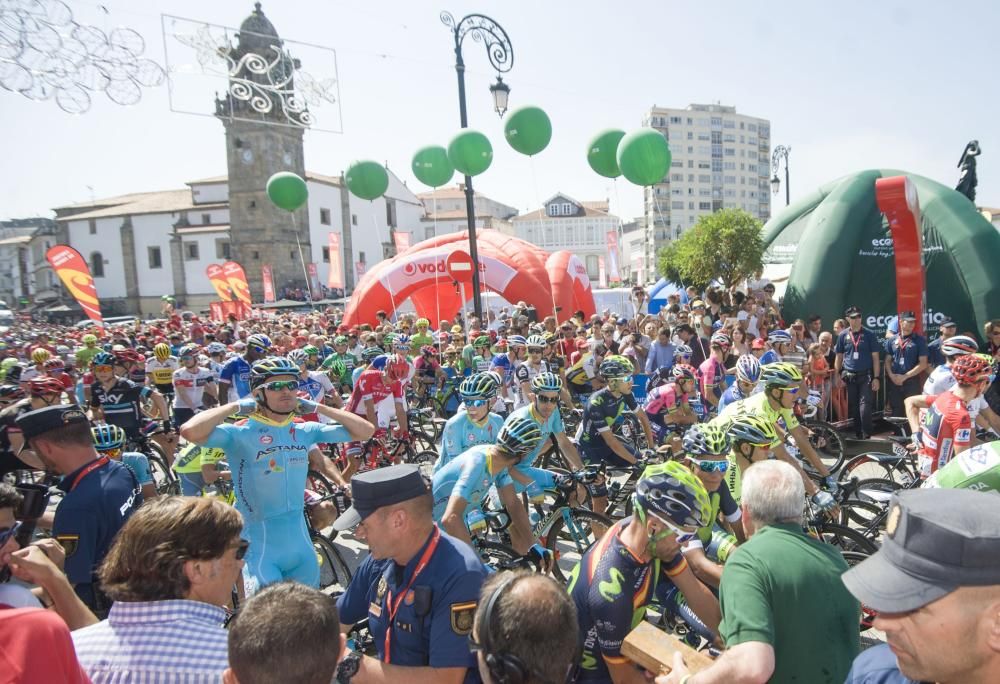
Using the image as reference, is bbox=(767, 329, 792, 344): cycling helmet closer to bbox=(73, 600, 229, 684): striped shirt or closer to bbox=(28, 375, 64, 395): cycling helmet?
bbox=(73, 600, 229, 684): striped shirt

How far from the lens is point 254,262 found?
54.8m

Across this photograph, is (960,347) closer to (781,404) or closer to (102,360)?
(781,404)

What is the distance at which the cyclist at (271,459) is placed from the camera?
12.6 ft

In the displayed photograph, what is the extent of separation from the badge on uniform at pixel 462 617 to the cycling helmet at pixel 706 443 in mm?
2104

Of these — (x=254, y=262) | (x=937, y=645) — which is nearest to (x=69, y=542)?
(x=937, y=645)

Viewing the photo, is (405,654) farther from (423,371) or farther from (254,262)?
(254,262)

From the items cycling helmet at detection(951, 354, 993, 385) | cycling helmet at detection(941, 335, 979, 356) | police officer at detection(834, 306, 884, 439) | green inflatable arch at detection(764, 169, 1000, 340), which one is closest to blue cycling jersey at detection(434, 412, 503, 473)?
cycling helmet at detection(951, 354, 993, 385)

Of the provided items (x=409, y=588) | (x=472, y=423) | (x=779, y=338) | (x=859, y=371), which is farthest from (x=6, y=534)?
(x=859, y=371)

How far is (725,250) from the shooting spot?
61.8ft

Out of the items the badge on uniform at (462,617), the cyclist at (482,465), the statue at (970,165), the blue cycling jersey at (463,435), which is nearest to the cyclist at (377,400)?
the blue cycling jersey at (463,435)

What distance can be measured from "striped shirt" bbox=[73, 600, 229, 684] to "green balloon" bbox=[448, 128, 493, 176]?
12476 millimetres

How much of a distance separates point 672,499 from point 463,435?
10.2ft

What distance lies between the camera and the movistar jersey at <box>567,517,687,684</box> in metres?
2.51

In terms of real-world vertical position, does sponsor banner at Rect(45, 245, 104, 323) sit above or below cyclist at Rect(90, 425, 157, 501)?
above
